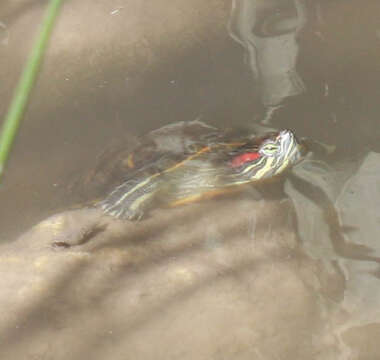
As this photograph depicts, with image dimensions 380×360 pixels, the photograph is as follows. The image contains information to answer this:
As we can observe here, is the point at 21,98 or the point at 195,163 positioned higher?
the point at 21,98

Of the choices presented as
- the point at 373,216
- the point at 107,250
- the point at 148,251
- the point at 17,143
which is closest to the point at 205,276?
the point at 148,251

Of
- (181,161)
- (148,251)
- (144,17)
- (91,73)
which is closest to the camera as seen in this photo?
(148,251)

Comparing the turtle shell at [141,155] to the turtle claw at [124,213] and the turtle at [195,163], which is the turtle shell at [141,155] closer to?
the turtle at [195,163]

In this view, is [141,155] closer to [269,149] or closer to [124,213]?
[124,213]

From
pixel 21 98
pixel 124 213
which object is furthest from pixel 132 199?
pixel 21 98

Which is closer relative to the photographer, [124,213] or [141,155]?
[124,213]

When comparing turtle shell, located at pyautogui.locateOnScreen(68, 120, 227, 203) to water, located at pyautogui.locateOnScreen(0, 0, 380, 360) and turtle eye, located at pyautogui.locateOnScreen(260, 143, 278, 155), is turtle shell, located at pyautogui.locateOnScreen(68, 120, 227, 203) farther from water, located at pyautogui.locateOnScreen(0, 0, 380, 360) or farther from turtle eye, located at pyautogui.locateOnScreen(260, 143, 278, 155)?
turtle eye, located at pyautogui.locateOnScreen(260, 143, 278, 155)

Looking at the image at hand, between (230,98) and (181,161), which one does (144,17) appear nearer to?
(230,98)
